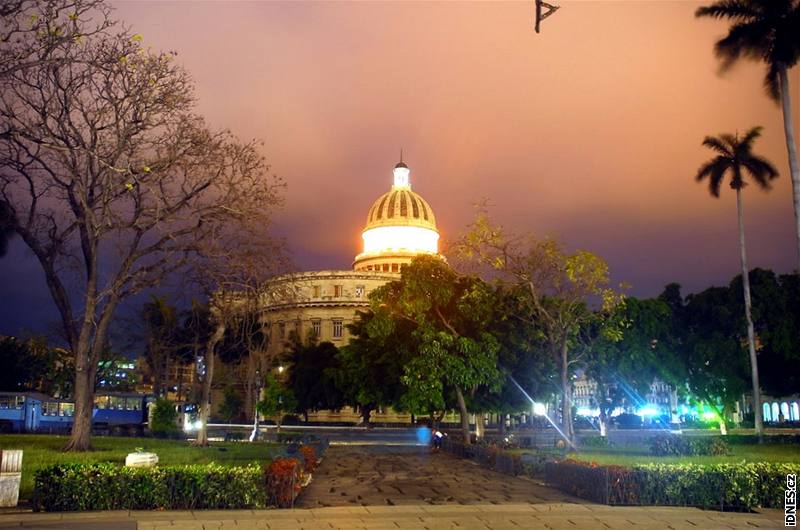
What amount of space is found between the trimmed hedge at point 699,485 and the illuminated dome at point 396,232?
10692 cm

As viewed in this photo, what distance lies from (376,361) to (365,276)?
6123 centimetres

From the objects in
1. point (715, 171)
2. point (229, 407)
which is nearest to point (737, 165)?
point (715, 171)

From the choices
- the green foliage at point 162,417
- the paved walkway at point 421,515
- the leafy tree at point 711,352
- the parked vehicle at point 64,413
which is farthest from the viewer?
the leafy tree at point 711,352

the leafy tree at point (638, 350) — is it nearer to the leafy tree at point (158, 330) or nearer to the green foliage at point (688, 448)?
the green foliage at point (688, 448)

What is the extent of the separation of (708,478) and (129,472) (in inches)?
525

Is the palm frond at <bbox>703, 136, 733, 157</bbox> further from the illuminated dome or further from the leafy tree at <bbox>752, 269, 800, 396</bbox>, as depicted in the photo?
the illuminated dome

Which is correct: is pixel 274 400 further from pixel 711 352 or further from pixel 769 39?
pixel 769 39

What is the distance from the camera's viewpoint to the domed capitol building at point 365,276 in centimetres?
9988

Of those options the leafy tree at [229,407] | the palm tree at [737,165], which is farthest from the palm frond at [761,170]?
the leafy tree at [229,407]

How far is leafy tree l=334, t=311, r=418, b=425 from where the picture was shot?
148 feet

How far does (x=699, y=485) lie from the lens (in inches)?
715

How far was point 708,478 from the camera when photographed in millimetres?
18156

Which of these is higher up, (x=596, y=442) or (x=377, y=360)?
(x=377, y=360)

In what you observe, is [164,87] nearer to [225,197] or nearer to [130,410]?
[225,197]
